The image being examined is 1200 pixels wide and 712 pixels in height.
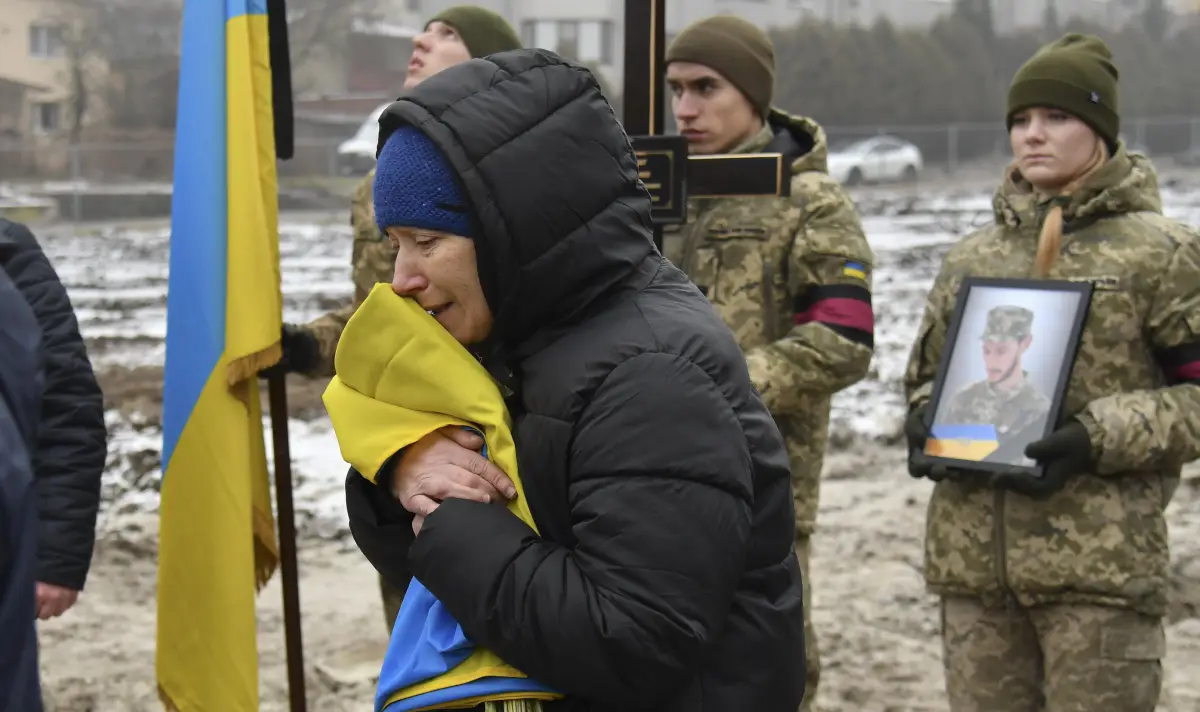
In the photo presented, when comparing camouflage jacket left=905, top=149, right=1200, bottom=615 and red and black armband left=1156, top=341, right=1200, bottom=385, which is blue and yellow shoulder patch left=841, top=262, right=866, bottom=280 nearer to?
camouflage jacket left=905, top=149, right=1200, bottom=615

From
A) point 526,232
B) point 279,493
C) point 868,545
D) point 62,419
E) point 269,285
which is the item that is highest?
point 526,232

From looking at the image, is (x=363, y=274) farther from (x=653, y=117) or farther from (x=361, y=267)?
(x=653, y=117)

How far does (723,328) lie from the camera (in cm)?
176

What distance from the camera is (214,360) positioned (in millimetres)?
3566

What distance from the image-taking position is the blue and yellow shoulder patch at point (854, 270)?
369 centimetres

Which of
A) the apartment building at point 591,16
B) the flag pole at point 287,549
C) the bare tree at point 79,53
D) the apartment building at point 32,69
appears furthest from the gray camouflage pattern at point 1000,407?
the bare tree at point 79,53

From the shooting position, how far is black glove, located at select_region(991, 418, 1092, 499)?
10.4 feet

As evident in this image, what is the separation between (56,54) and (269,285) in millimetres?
14677

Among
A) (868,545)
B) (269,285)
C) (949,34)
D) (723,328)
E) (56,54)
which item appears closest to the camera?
(723,328)

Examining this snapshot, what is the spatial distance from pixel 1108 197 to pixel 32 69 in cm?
1579

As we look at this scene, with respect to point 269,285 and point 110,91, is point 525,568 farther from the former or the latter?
point 110,91

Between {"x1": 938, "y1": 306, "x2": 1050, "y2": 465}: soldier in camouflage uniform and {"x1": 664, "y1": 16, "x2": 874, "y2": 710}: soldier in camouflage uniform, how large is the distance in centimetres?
38

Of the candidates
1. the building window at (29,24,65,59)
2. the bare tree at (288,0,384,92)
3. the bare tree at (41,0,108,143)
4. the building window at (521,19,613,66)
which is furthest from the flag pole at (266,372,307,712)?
the bare tree at (41,0,108,143)

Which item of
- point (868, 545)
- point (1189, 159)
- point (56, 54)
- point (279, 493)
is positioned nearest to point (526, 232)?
point (279, 493)
